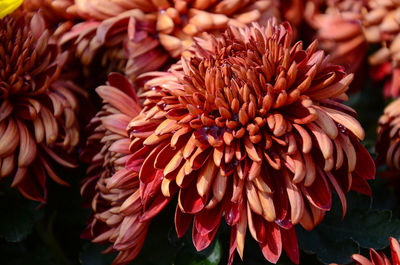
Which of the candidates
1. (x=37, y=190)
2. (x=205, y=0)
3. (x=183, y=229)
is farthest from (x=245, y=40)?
(x=37, y=190)

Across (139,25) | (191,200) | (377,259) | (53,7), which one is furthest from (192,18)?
(377,259)

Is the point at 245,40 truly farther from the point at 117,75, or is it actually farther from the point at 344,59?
the point at 344,59

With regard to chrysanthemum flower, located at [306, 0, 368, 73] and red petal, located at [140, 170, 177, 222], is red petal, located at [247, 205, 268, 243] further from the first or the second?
chrysanthemum flower, located at [306, 0, 368, 73]

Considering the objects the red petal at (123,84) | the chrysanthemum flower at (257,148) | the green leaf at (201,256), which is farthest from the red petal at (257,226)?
the red petal at (123,84)

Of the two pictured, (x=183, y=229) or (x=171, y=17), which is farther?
(x=171, y=17)

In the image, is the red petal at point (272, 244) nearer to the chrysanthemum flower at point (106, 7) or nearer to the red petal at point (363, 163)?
the red petal at point (363, 163)
